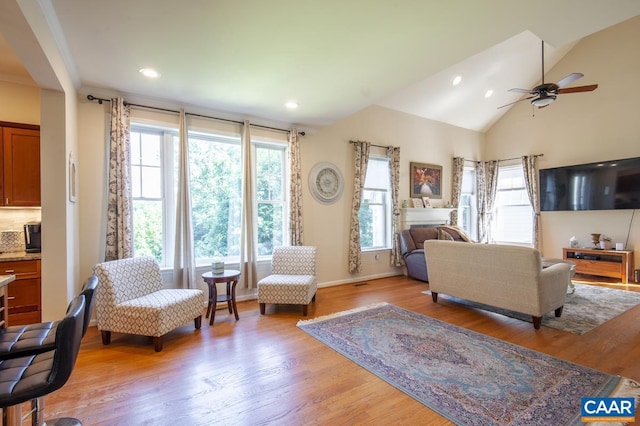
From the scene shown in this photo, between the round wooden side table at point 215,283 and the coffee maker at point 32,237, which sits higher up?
the coffee maker at point 32,237

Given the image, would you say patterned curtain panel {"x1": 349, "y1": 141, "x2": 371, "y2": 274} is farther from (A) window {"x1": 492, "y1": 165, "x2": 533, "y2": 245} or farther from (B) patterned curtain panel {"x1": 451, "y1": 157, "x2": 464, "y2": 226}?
(A) window {"x1": 492, "y1": 165, "x2": 533, "y2": 245}

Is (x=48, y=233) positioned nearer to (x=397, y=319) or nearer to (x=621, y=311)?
(x=397, y=319)

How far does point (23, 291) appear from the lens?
303cm

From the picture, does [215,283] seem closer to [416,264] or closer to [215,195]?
[215,195]

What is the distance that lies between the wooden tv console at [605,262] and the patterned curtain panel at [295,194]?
555 cm

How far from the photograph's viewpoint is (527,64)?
598cm

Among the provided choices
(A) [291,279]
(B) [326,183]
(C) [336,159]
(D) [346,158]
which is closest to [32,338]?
(A) [291,279]

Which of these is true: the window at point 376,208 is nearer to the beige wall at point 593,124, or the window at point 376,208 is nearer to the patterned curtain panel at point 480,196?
the patterned curtain panel at point 480,196

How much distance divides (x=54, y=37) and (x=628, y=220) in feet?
28.6

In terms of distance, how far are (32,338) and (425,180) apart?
641 cm

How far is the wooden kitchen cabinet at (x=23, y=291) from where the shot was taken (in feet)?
9.76

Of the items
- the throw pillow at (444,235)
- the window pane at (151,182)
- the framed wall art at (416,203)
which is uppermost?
the window pane at (151,182)

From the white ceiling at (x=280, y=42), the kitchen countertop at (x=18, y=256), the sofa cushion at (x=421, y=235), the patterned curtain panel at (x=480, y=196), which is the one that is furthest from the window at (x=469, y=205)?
the kitchen countertop at (x=18, y=256)

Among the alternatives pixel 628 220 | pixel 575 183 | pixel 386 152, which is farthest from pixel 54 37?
pixel 628 220
